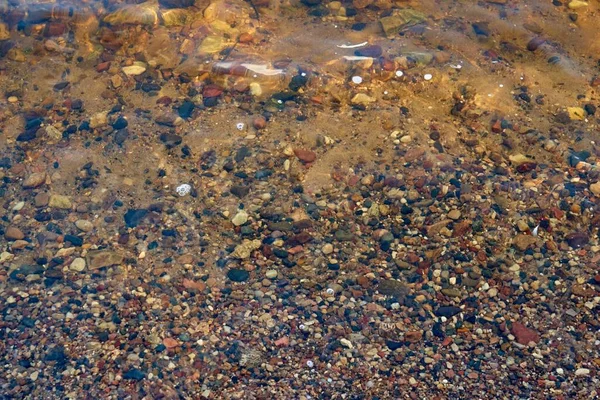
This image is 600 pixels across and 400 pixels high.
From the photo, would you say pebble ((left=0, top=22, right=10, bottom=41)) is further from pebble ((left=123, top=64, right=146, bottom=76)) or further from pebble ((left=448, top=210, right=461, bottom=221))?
pebble ((left=448, top=210, right=461, bottom=221))

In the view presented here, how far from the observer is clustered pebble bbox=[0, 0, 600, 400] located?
14.4 feet

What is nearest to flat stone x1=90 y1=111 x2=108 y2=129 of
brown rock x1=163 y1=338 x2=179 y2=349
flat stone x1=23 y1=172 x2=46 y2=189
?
flat stone x1=23 y1=172 x2=46 y2=189

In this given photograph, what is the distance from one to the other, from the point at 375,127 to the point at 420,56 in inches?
41.8

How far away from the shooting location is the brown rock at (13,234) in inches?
200

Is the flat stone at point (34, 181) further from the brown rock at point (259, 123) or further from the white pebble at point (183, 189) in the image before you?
the brown rock at point (259, 123)

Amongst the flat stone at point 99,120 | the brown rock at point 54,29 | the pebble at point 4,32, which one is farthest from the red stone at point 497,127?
the pebble at point 4,32

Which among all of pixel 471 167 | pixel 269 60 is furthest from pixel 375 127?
pixel 269 60

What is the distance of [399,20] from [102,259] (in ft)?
13.0

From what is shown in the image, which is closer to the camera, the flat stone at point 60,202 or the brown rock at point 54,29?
the flat stone at point 60,202

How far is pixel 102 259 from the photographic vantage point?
16.3 feet

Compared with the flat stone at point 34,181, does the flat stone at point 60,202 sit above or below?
below

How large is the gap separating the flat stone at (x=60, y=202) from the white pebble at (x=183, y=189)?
869 millimetres

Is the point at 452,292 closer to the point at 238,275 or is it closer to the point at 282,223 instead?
the point at 282,223

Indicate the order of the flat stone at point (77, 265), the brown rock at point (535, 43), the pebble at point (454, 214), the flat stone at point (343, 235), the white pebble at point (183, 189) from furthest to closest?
the brown rock at point (535, 43), the white pebble at point (183, 189), the pebble at point (454, 214), the flat stone at point (343, 235), the flat stone at point (77, 265)
